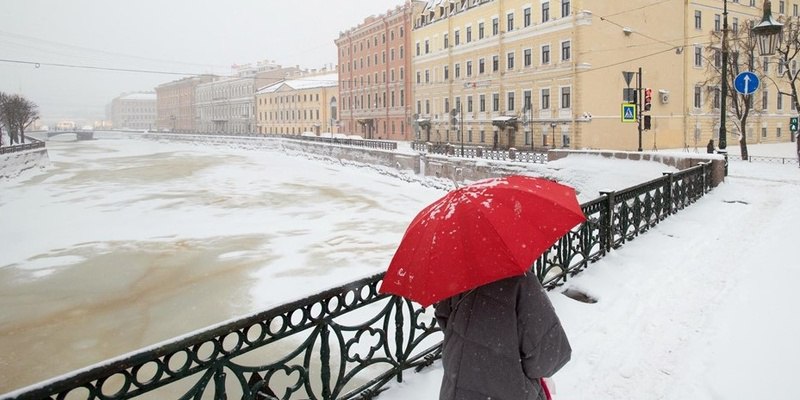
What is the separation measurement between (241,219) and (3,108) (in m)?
57.9

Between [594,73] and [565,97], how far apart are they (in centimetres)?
234

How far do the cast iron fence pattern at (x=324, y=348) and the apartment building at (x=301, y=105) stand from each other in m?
64.1

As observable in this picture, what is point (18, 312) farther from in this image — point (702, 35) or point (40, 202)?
point (702, 35)

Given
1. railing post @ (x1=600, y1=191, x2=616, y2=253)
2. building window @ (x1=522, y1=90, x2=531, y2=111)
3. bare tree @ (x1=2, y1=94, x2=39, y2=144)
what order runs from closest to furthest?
railing post @ (x1=600, y1=191, x2=616, y2=253) → building window @ (x1=522, y1=90, x2=531, y2=111) → bare tree @ (x1=2, y1=94, x2=39, y2=144)

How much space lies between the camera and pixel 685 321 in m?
5.48

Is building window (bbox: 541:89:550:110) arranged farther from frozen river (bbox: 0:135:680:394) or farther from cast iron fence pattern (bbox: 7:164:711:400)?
cast iron fence pattern (bbox: 7:164:711:400)

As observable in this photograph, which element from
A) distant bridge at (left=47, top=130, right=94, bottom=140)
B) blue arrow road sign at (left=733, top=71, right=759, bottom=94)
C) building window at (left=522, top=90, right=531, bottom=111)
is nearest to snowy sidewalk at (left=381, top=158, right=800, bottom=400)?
blue arrow road sign at (left=733, top=71, right=759, bottom=94)

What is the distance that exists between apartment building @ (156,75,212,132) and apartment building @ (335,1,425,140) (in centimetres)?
6008

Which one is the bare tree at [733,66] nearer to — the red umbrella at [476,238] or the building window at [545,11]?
the building window at [545,11]

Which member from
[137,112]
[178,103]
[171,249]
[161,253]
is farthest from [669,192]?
[137,112]

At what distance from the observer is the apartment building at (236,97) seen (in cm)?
9844

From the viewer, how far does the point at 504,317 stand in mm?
2244

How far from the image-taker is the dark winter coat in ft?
7.37

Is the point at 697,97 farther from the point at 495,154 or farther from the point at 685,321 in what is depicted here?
the point at 685,321
